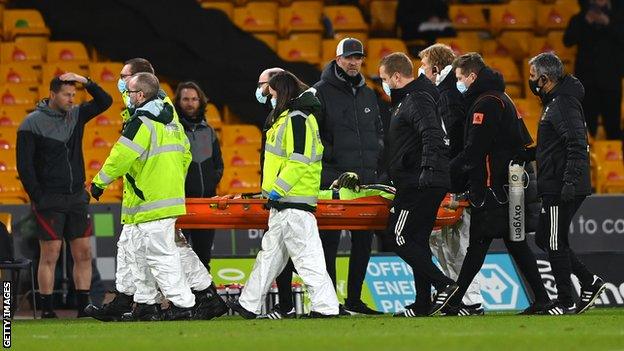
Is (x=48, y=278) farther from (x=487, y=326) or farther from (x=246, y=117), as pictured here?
(x=246, y=117)

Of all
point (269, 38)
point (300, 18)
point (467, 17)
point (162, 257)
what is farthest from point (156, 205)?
point (467, 17)

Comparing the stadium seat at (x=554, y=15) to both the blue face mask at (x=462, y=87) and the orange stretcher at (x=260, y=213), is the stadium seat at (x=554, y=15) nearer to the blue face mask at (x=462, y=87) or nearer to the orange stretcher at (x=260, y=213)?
the blue face mask at (x=462, y=87)

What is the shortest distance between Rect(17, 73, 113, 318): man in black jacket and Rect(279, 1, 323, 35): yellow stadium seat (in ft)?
22.5

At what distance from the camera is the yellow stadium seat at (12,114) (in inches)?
715

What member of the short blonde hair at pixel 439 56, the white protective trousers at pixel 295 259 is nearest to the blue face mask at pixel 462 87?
the short blonde hair at pixel 439 56

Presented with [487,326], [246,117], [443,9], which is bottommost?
[487,326]

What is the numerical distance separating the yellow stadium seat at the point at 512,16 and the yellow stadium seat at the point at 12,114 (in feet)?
21.3

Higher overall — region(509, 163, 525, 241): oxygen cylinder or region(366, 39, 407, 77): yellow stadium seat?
region(366, 39, 407, 77): yellow stadium seat

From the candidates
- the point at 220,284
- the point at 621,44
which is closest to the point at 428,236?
the point at 220,284

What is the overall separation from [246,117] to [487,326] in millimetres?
8708

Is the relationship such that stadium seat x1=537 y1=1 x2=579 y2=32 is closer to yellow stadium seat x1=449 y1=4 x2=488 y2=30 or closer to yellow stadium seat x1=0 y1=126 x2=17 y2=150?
yellow stadium seat x1=449 y1=4 x2=488 y2=30

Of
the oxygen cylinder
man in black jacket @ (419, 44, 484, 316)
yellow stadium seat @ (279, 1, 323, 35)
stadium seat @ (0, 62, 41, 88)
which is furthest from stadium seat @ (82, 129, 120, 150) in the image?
the oxygen cylinder

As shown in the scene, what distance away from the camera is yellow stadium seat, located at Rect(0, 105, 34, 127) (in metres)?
18.2

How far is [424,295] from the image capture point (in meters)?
12.2
